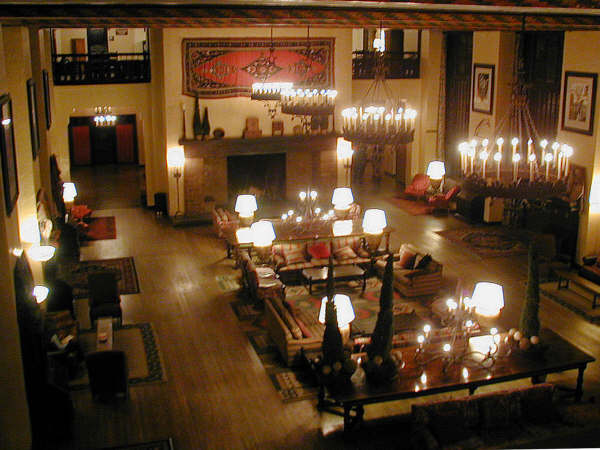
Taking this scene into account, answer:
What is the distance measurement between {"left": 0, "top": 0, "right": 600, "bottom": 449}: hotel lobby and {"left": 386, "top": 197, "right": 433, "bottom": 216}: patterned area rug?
0.27 feet

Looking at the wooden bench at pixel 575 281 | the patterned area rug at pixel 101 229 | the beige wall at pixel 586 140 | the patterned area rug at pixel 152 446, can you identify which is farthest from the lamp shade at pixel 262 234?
the patterned area rug at pixel 101 229

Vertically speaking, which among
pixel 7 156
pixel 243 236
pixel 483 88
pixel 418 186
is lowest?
pixel 243 236

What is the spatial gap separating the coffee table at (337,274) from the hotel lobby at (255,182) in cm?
22

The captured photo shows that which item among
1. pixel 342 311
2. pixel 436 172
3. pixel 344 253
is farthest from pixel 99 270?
pixel 436 172

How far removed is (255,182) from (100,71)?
5.02 metres

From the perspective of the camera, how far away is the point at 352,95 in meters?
20.8

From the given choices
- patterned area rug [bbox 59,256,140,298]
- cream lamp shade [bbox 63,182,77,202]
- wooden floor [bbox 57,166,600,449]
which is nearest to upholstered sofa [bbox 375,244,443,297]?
wooden floor [bbox 57,166,600,449]

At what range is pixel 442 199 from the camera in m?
19.3

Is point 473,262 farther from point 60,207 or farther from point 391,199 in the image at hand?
point 60,207

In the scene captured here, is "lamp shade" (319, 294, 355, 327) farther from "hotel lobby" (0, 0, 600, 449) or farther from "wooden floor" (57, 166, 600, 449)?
"wooden floor" (57, 166, 600, 449)

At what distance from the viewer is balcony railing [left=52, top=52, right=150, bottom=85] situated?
18844mm

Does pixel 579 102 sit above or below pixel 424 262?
above

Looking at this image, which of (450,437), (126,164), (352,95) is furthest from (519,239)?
(126,164)

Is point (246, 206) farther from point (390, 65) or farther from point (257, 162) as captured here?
point (390, 65)
